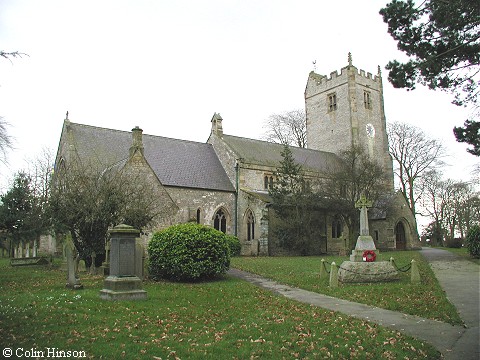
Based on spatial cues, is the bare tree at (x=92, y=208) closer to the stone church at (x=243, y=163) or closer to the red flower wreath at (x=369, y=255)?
the stone church at (x=243, y=163)

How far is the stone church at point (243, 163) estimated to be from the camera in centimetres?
2823

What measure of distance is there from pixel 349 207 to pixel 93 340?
26.3 m

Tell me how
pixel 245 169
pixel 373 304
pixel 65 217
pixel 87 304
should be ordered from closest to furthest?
1. pixel 87 304
2. pixel 373 304
3. pixel 65 217
4. pixel 245 169

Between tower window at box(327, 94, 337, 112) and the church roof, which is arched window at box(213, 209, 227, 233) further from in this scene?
tower window at box(327, 94, 337, 112)

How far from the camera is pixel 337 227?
34.8 metres

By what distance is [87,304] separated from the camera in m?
9.41

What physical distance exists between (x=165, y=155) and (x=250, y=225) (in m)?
8.43

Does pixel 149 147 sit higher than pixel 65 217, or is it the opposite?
pixel 149 147

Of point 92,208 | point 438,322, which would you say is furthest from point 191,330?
point 92,208

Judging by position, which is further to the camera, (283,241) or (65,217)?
(283,241)

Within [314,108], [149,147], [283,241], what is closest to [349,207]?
[283,241]

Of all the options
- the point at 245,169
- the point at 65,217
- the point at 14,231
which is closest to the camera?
the point at 65,217

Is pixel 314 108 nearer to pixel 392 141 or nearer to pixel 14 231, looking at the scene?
pixel 392 141

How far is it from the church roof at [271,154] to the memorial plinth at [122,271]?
70.5 feet
